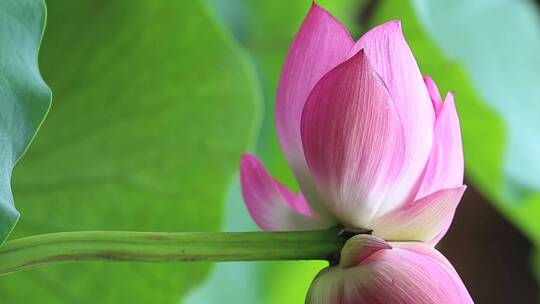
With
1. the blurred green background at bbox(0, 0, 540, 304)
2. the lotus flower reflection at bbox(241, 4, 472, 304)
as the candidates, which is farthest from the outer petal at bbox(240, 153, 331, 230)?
the blurred green background at bbox(0, 0, 540, 304)

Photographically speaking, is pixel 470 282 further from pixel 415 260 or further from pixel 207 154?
pixel 415 260

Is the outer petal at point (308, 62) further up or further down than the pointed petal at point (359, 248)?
further up

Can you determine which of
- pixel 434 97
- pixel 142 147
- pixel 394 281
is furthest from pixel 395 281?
pixel 142 147

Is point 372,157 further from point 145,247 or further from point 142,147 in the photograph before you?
point 142,147

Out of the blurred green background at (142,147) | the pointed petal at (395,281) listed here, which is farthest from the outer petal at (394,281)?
the blurred green background at (142,147)

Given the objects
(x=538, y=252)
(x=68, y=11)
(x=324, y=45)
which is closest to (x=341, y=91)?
(x=324, y=45)

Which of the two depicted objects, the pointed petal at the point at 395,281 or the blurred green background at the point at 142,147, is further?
the blurred green background at the point at 142,147

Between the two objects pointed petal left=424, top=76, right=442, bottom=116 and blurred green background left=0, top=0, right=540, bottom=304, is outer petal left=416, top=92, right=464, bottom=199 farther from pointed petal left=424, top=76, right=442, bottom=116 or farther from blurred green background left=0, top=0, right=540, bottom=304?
blurred green background left=0, top=0, right=540, bottom=304

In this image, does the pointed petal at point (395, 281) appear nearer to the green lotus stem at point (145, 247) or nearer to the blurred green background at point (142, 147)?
the green lotus stem at point (145, 247)
